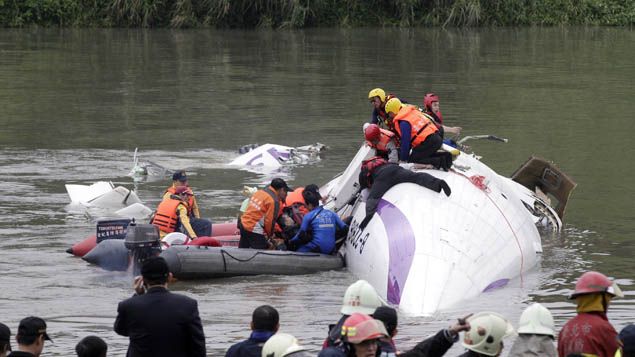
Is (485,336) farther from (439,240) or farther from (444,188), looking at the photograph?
(444,188)

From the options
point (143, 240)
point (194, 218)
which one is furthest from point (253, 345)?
point (194, 218)

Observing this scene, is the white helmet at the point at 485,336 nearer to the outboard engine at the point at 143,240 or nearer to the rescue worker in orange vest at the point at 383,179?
the rescue worker in orange vest at the point at 383,179

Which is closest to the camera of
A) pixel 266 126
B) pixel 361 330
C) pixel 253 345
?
pixel 361 330

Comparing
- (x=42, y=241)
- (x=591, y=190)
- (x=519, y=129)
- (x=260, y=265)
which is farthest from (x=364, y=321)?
(x=519, y=129)

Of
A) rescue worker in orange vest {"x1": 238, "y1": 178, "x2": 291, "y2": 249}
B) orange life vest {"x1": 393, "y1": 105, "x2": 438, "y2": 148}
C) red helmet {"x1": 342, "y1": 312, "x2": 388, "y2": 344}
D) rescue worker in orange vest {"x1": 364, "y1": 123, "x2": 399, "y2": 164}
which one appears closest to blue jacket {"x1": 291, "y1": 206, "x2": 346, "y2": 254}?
rescue worker in orange vest {"x1": 238, "y1": 178, "x2": 291, "y2": 249}

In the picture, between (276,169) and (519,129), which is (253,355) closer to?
(276,169)

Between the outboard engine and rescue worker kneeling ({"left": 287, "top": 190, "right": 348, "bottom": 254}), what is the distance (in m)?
1.80

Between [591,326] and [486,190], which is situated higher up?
[591,326]

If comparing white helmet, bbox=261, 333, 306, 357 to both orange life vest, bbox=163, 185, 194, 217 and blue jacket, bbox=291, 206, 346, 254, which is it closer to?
blue jacket, bbox=291, 206, 346, 254

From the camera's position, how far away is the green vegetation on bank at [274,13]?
5325 centimetres

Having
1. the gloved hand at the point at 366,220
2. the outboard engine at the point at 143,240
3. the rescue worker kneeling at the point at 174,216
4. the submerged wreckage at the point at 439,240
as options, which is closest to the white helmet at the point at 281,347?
the submerged wreckage at the point at 439,240

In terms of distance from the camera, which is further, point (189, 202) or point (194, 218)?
point (194, 218)

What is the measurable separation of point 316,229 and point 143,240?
219 centimetres

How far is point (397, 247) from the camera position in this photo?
14.4 meters
